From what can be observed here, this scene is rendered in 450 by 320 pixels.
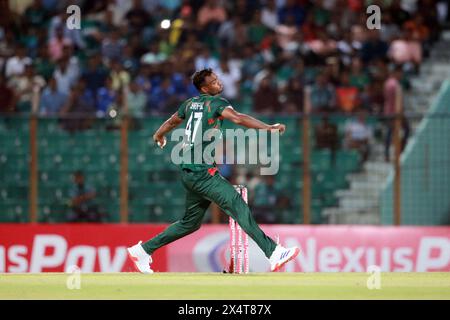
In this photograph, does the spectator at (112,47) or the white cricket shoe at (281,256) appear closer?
the white cricket shoe at (281,256)

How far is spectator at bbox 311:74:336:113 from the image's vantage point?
22.0m

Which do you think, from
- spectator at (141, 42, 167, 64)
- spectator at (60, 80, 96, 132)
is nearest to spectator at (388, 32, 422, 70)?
spectator at (141, 42, 167, 64)

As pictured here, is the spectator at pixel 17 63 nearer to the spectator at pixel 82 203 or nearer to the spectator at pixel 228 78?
the spectator at pixel 228 78

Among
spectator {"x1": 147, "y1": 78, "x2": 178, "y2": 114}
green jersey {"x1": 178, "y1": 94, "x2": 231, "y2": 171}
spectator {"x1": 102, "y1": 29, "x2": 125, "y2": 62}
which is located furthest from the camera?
spectator {"x1": 102, "y1": 29, "x2": 125, "y2": 62}

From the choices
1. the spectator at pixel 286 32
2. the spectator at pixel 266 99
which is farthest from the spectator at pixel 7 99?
the spectator at pixel 286 32

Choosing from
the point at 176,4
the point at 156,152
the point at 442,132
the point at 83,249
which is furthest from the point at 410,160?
the point at 176,4

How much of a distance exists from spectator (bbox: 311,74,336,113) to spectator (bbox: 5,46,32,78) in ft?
19.1

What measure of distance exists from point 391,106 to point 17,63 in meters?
7.41

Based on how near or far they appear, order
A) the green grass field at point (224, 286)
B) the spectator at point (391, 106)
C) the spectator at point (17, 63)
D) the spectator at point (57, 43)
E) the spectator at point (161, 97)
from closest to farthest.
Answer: the green grass field at point (224, 286) → the spectator at point (391, 106) → the spectator at point (161, 97) → the spectator at point (17, 63) → the spectator at point (57, 43)

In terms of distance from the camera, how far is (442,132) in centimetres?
2022

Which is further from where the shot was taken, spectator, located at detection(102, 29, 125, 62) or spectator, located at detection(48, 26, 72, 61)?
spectator, located at detection(48, 26, 72, 61)

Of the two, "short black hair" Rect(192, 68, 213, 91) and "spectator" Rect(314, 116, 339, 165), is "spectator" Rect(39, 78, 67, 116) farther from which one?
"short black hair" Rect(192, 68, 213, 91)

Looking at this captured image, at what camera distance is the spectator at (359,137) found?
811 inches

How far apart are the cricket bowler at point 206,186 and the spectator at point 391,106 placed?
7116mm
